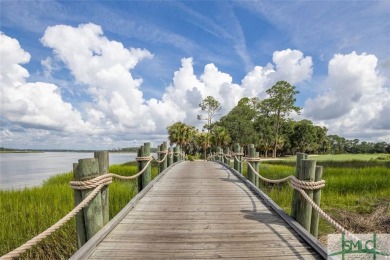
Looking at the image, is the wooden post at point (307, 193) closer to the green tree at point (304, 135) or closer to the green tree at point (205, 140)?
the green tree at point (205, 140)

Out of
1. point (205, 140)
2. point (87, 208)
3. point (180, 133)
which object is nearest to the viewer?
point (87, 208)

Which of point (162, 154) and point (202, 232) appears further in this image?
point (162, 154)

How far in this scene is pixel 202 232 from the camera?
4023mm

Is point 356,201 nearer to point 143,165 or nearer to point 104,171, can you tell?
point 143,165

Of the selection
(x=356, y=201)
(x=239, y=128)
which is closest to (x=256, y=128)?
(x=239, y=128)

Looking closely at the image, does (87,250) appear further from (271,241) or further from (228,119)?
(228,119)

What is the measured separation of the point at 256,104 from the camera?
199 ft

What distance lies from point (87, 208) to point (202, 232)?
162 cm

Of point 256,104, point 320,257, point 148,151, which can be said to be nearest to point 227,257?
point 320,257

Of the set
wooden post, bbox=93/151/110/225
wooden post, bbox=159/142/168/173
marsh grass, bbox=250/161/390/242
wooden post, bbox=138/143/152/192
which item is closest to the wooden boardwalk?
wooden post, bbox=93/151/110/225

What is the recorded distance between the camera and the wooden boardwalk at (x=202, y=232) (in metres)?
3.36

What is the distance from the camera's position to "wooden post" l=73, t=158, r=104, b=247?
3670mm

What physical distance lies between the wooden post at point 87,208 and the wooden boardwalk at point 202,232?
0.26 metres

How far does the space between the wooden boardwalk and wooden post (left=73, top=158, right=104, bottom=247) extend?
0.86ft
